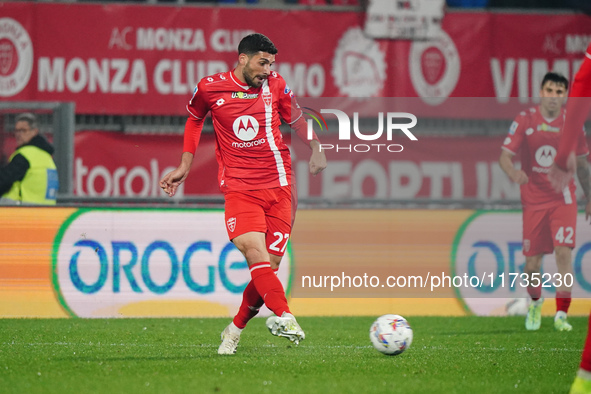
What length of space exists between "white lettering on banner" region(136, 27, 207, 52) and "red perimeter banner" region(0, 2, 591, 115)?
0.01 m

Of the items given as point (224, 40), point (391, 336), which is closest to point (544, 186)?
point (391, 336)

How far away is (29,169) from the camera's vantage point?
415 inches

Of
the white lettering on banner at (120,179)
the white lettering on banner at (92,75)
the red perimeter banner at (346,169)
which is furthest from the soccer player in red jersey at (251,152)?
the white lettering on banner at (92,75)

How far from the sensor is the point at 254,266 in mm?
6559

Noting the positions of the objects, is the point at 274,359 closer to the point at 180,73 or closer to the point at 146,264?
the point at 146,264

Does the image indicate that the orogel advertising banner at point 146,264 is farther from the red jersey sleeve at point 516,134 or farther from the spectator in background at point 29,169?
the red jersey sleeve at point 516,134

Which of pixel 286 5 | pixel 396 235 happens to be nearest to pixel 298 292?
pixel 396 235

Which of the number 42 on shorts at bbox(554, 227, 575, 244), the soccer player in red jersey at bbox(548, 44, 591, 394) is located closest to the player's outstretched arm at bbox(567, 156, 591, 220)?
the number 42 on shorts at bbox(554, 227, 575, 244)

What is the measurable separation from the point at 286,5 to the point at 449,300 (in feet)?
18.0

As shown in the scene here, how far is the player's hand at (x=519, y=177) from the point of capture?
10.1m

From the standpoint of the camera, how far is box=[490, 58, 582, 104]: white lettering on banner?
14.4 meters

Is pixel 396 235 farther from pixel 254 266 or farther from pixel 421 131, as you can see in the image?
pixel 254 266

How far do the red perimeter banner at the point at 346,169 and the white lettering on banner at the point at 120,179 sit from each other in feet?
0.05

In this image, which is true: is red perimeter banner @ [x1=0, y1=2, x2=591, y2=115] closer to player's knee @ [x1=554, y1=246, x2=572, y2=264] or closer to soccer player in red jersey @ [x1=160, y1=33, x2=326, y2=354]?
player's knee @ [x1=554, y1=246, x2=572, y2=264]
